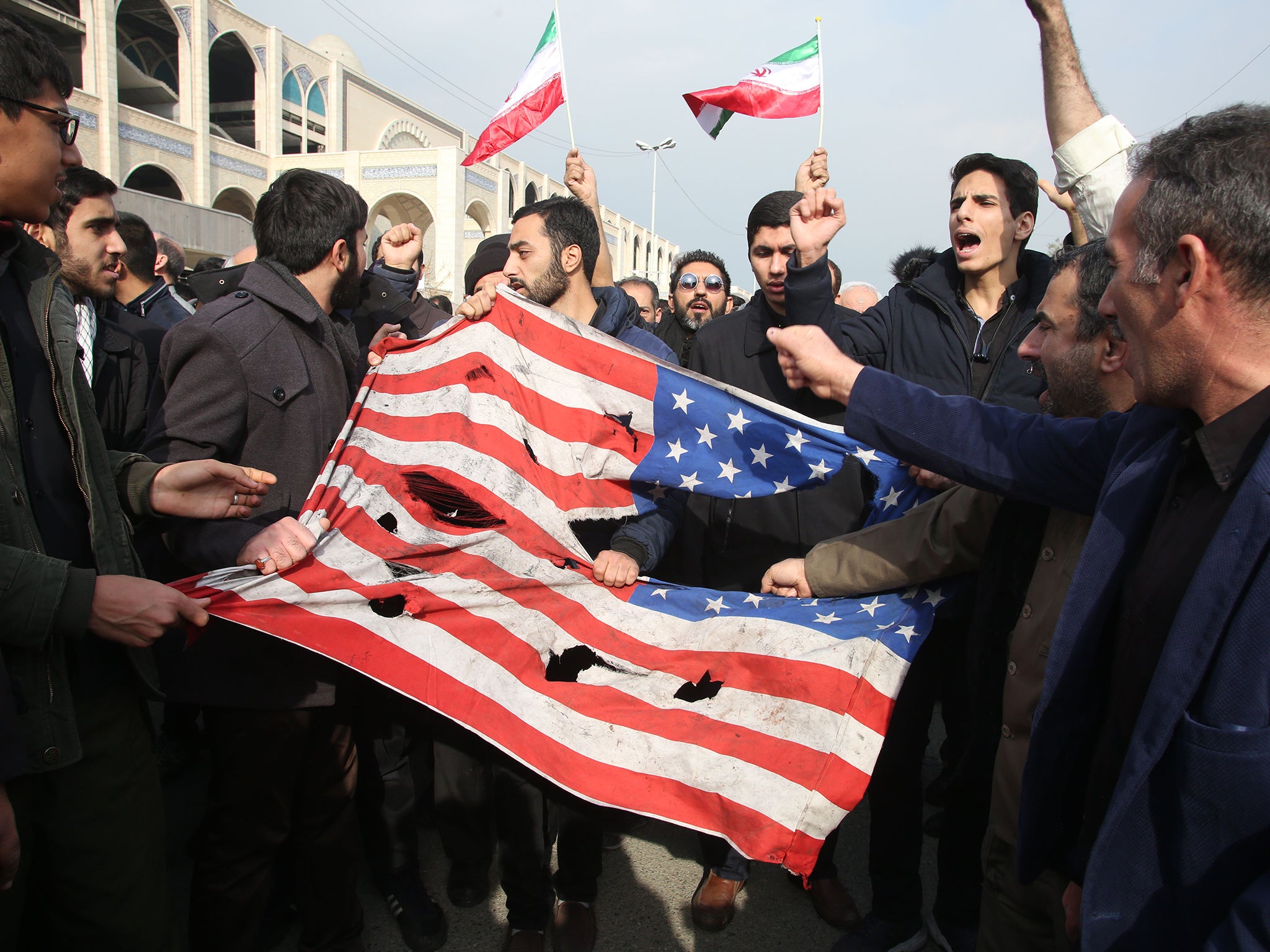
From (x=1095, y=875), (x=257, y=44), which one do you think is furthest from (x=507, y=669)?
(x=257, y=44)

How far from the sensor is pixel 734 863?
3010 millimetres

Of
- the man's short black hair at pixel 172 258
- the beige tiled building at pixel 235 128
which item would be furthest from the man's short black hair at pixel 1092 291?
the beige tiled building at pixel 235 128

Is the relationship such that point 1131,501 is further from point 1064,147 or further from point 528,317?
point 528,317

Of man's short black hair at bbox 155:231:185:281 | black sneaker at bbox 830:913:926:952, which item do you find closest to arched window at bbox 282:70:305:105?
man's short black hair at bbox 155:231:185:281

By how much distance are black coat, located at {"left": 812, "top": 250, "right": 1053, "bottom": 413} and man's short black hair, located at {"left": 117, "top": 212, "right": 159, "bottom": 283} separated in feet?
13.8

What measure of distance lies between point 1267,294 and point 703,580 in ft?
7.87

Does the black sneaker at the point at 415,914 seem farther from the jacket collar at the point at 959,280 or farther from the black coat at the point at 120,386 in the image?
the jacket collar at the point at 959,280

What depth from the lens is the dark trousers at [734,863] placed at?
9.82ft

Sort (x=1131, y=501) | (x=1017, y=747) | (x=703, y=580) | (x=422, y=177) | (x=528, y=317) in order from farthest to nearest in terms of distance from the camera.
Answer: (x=422, y=177) → (x=703, y=580) → (x=528, y=317) → (x=1017, y=747) → (x=1131, y=501)

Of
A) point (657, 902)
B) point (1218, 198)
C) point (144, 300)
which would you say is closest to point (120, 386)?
point (144, 300)

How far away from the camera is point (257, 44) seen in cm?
3064

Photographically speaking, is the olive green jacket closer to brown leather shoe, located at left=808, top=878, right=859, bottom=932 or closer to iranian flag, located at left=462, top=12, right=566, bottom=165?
brown leather shoe, located at left=808, top=878, right=859, bottom=932

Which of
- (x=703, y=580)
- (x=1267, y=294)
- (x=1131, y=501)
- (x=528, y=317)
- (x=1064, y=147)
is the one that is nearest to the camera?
(x=1267, y=294)

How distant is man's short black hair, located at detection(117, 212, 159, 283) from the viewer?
15.4ft
